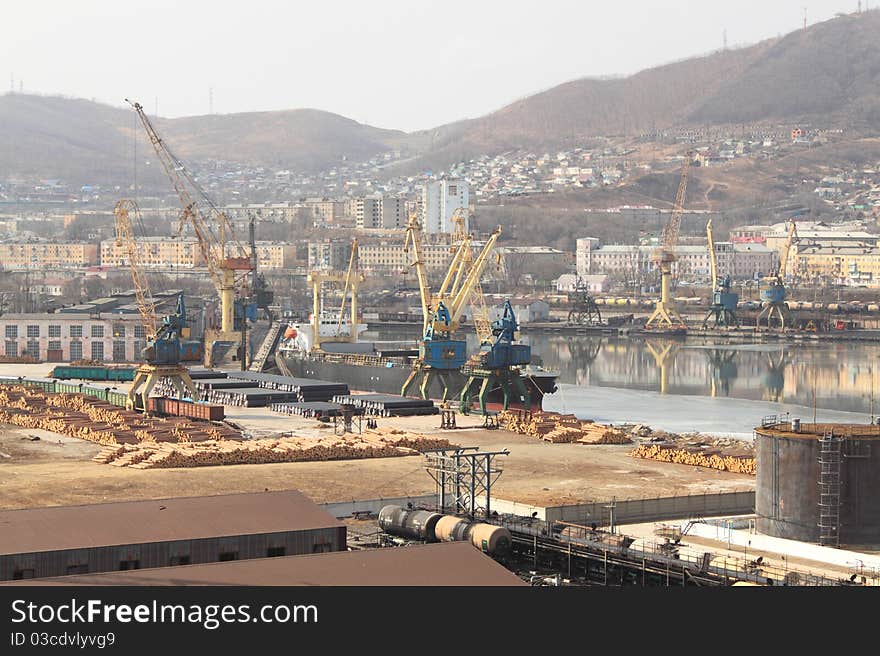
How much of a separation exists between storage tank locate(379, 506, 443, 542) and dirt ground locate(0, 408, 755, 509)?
7.42m

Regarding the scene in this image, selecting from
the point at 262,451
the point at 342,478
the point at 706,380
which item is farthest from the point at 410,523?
the point at 706,380

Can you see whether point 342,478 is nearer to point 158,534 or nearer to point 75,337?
point 158,534

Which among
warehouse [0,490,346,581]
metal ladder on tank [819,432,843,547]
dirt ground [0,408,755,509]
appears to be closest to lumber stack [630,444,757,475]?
dirt ground [0,408,755,509]

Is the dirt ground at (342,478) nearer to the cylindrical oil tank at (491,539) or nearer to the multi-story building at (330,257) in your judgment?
the cylindrical oil tank at (491,539)

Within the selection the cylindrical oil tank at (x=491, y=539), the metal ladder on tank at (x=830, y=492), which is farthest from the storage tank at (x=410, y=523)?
the metal ladder on tank at (x=830, y=492)

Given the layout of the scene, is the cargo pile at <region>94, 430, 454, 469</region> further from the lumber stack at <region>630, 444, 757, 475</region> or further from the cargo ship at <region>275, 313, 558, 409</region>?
the cargo ship at <region>275, 313, 558, 409</region>

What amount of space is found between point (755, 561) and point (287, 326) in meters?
72.8

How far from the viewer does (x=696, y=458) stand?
45531 millimetres

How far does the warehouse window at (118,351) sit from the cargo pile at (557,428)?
1211 inches

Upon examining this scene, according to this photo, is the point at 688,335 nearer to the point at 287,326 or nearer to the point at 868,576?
the point at 287,326

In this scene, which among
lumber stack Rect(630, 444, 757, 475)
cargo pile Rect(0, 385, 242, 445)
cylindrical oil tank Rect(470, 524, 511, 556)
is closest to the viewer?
cylindrical oil tank Rect(470, 524, 511, 556)

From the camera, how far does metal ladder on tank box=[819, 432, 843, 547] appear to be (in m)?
28.3

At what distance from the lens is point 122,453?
45.9m

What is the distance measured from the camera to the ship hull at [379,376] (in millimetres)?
69688
